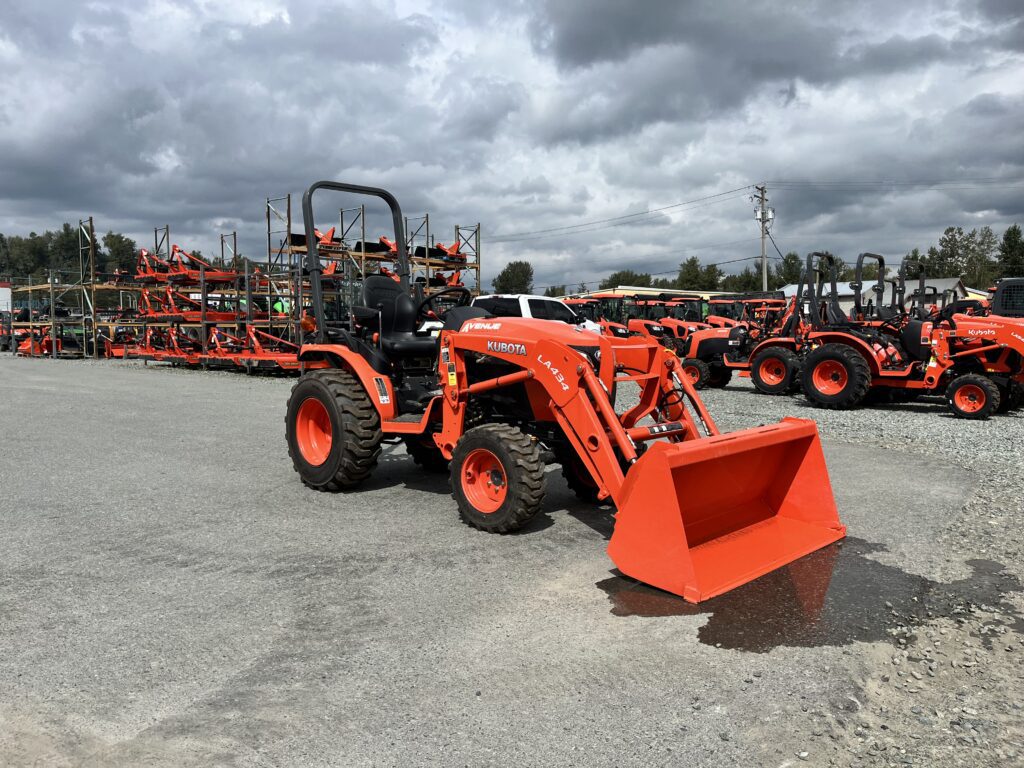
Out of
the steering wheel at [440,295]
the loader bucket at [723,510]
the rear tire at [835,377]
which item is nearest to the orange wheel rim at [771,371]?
the rear tire at [835,377]

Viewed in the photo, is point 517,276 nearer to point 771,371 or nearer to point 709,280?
point 709,280

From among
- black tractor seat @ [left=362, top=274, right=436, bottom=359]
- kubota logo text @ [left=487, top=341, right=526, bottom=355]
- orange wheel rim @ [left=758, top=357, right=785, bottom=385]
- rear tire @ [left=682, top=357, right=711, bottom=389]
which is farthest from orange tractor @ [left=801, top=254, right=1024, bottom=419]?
kubota logo text @ [left=487, top=341, right=526, bottom=355]

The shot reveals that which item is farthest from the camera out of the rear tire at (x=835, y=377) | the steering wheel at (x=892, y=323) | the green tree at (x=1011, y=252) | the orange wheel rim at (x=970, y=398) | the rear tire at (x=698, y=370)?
the green tree at (x=1011, y=252)

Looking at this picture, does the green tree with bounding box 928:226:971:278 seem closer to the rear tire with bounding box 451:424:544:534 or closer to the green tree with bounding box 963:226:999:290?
the green tree with bounding box 963:226:999:290

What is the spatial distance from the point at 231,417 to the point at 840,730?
32.5 ft

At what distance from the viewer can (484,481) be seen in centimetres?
516

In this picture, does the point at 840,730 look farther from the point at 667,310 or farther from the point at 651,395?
the point at 667,310

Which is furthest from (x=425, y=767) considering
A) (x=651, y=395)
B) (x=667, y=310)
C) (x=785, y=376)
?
(x=667, y=310)

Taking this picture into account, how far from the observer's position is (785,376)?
1367 centimetres

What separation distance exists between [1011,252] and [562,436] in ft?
261

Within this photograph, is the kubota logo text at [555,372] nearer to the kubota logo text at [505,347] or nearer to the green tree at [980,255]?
the kubota logo text at [505,347]

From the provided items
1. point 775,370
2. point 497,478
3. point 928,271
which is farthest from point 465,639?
point 928,271

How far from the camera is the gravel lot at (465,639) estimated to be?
261 centimetres

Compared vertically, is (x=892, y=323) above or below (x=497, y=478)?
above
